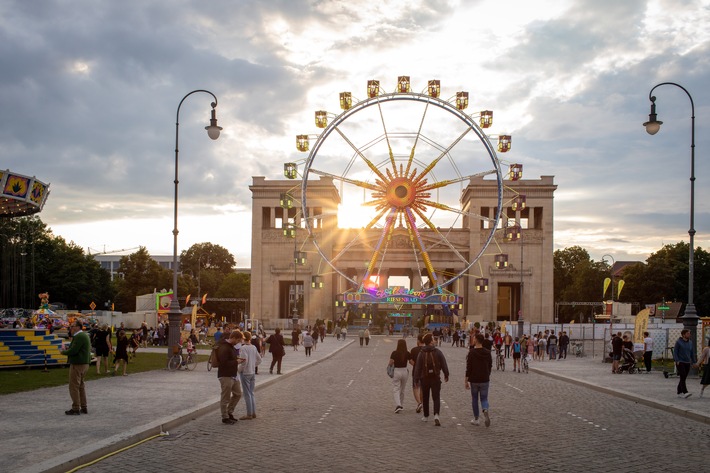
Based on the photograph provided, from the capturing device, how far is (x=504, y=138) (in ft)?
200

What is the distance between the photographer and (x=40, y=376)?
26297 millimetres

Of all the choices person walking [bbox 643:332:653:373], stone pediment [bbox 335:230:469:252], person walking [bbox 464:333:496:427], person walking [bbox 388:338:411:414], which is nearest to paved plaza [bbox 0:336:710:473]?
person walking [bbox 464:333:496:427]

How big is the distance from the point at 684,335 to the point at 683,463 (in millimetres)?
12778

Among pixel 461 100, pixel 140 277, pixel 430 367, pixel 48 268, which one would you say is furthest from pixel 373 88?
pixel 140 277

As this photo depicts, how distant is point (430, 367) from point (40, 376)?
53.5 ft

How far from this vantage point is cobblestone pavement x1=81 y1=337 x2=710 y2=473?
11078 mm

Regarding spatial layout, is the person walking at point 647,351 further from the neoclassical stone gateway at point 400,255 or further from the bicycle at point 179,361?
the neoclassical stone gateway at point 400,255

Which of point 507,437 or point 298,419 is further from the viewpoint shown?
point 298,419

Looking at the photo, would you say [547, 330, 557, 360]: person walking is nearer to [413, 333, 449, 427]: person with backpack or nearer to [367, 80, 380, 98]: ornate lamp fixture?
[367, 80, 380, 98]: ornate lamp fixture

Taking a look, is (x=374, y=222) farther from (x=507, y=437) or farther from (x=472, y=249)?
(x=472, y=249)

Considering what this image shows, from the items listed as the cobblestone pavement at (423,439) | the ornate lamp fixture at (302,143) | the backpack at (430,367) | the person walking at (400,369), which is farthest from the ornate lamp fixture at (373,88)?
the backpack at (430,367)

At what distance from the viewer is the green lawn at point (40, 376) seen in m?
22.3

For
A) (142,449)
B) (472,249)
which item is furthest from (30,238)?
(142,449)

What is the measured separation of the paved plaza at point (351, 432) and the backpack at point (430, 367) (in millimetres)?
1004
